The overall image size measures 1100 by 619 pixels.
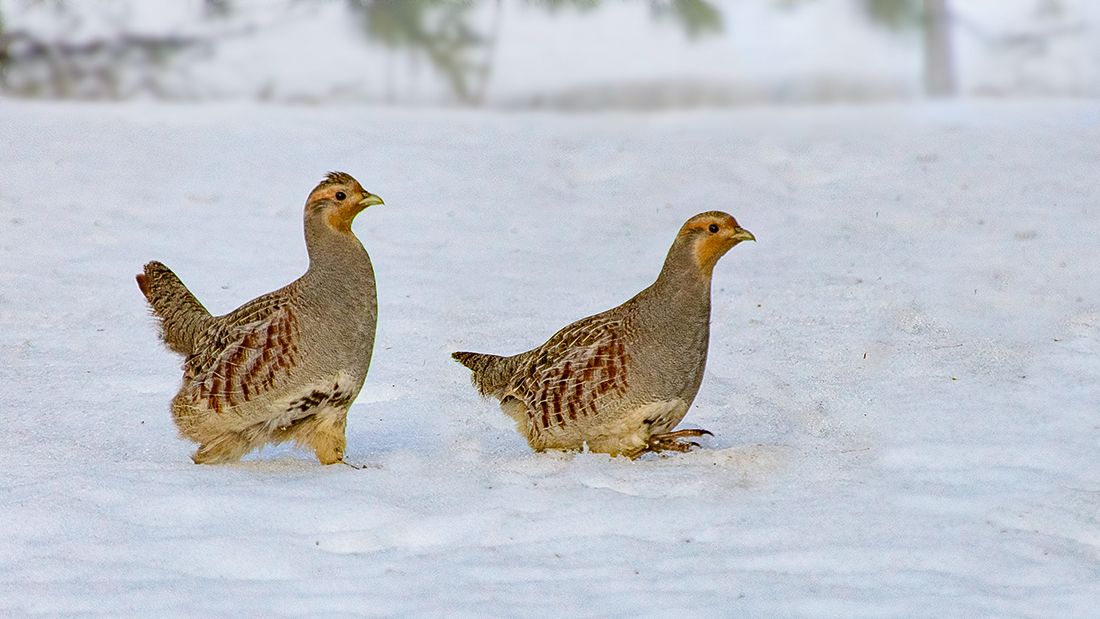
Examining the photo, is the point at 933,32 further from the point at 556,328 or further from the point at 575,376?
the point at 575,376

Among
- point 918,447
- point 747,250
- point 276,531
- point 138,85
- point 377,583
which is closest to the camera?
point 377,583

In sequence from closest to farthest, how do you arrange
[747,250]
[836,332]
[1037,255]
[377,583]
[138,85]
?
[377,583] → [836,332] → [1037,255] → [747,250] → [138,85]

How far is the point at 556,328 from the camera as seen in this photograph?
6133 millimetres

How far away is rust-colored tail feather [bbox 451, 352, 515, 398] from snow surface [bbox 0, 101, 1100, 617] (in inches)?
8.4

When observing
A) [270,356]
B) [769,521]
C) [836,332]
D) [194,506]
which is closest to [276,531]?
[194,506]

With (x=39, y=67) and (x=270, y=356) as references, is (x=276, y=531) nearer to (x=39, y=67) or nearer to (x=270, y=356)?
(x=270, y=356)

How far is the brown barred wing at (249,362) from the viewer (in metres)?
4.00

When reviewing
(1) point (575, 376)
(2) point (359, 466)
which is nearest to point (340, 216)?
(2) point (359, 466)

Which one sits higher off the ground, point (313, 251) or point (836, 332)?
point (313, 251)

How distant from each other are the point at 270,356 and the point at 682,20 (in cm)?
784

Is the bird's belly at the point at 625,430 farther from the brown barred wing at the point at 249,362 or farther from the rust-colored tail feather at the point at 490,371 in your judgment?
the brown barred wing at the point at 249,362

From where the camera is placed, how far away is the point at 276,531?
139 inches

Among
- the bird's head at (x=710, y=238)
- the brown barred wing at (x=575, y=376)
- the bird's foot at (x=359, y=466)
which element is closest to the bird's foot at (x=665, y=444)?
the brown barred wing at (x=575, y=376)

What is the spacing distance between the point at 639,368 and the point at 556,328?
2.10 meters
